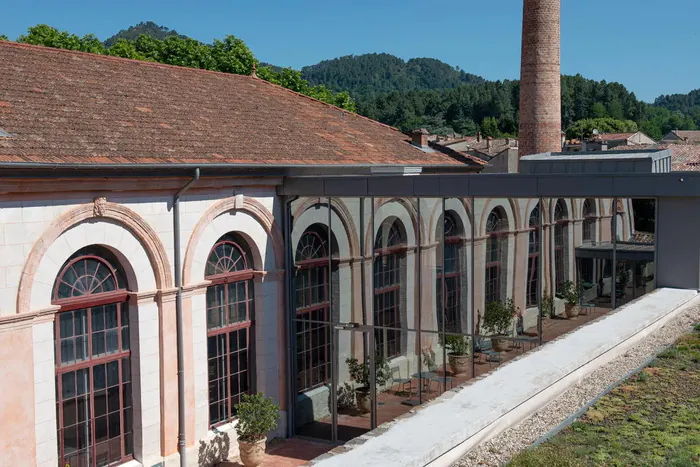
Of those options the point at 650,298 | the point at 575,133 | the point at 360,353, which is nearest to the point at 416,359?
the point at 360,353

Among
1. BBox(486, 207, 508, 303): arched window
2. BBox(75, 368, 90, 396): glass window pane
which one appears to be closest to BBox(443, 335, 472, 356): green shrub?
BBox(486, 207, 508, 303): arched window

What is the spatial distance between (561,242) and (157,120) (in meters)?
8.39

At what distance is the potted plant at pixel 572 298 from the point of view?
15523mm

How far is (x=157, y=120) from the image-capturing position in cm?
1634

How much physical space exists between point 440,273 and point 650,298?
503cm

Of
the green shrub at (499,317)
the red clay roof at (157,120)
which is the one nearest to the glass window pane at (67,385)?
the red clay roof at (157,120)

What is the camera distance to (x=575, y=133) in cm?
12069

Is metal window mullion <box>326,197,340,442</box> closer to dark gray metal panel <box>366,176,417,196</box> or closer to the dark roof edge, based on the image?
the dark roof edge

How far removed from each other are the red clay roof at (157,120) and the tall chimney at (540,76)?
1354 cm

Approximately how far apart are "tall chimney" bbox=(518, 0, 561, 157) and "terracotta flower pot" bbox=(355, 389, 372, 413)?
70.9 ft

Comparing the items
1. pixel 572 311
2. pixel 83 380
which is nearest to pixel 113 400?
pixel 83 380

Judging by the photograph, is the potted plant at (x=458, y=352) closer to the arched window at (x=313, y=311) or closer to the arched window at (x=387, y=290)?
the arched window at (x=387, y=290)

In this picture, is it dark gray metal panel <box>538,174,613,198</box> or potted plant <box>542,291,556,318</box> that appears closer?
dark gray metal panel <box>538,174,613,198</box>

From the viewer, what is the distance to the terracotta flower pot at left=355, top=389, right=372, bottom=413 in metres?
17.7
